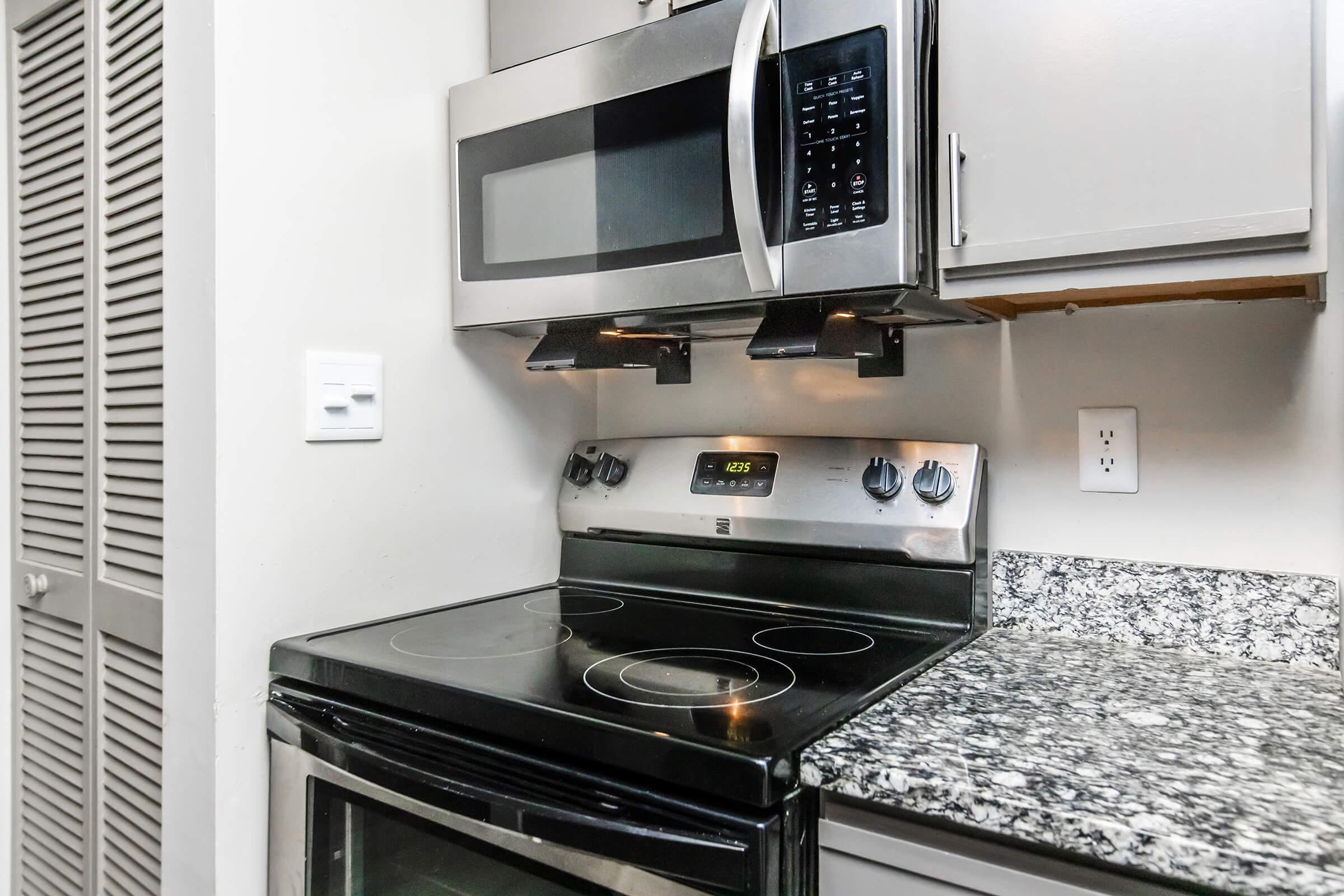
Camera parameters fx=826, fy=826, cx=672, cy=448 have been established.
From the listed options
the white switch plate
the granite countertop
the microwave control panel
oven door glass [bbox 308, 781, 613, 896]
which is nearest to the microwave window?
the microwave control panel

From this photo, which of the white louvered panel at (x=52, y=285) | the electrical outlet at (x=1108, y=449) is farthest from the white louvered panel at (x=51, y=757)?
the electrical outlet at (x=1108, y=449)

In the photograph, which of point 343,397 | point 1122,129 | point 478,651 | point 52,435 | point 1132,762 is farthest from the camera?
point 52,435

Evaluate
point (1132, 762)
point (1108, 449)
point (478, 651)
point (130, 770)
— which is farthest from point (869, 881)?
point (130, 770)

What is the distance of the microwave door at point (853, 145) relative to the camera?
91cm

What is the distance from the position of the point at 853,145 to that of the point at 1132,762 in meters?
0.68

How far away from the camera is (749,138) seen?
94 centimetres

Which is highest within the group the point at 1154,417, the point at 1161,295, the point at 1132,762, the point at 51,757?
the point at 1161,295

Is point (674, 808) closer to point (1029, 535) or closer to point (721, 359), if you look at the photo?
point (1029, 535)

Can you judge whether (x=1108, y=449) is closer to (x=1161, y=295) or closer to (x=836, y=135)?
(x=1161, y=295)

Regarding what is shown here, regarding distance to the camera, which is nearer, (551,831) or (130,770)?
(551,831)

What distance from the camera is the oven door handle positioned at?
0.69m

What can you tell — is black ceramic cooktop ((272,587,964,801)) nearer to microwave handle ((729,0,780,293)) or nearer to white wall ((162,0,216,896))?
white wall ((162,0,216,896))

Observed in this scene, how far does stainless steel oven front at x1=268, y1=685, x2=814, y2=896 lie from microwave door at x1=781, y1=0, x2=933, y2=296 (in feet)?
1.91

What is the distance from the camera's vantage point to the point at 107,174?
4.17 feet
